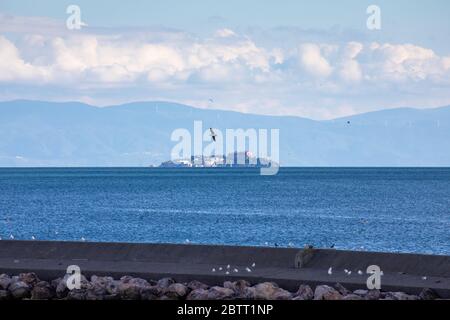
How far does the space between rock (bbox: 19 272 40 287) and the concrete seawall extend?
1.46 feet

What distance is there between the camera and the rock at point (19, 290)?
63.8ft

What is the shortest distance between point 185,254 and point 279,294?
3.85 meters

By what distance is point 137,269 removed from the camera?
68.3 ft

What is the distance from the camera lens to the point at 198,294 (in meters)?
18.7

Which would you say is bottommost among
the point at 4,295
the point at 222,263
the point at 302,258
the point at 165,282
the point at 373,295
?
the point at 4,295

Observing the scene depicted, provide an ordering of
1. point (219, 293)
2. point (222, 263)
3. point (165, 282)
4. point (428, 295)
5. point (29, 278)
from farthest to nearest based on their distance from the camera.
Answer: point (222, 263) → point (29, 278) → point (165, 282) → point (219, 293) → point (428, 295)

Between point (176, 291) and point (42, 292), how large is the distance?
7.92 ft

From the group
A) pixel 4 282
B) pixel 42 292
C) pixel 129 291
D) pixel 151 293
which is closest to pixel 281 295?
pixel 151 293

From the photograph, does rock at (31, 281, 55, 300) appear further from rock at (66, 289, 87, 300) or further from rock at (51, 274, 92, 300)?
rock at (66, 289, 87, 300)

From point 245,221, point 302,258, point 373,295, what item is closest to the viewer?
point 373,295

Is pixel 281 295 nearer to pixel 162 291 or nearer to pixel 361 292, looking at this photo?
pixel 361 292

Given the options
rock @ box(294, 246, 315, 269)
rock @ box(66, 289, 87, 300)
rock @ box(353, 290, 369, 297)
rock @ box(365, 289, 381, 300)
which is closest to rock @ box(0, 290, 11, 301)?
rock @ box(66, 289, 87, 300)
